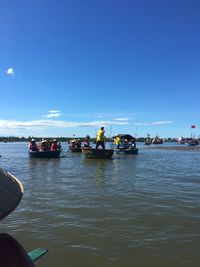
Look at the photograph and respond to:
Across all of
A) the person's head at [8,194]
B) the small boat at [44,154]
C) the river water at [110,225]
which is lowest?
the river water at [110,225]

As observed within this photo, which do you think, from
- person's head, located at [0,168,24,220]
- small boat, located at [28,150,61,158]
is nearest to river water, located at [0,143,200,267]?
person's head, located at [0,168,24,220]

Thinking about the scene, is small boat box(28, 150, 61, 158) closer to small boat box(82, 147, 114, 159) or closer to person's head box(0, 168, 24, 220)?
small boat box(82, 147, 114, 159)

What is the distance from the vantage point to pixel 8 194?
283 cm

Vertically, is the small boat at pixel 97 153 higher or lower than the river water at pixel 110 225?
higher

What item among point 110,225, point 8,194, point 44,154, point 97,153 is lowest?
point 110,225

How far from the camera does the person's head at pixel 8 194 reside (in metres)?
2.69

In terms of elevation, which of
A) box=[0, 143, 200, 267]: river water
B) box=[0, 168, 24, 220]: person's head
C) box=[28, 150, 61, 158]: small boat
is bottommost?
box=[0, 143, 200, 267]: river water

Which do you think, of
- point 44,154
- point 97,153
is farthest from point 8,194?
point 44,154

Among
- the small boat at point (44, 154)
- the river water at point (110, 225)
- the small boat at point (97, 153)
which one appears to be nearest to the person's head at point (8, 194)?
the river water at point (110, 225)

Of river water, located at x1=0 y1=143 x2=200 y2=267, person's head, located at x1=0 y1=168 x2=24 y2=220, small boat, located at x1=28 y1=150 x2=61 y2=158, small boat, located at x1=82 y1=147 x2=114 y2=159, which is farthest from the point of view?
small boat, located at x1=28 y1=150 x2=61 y2=158

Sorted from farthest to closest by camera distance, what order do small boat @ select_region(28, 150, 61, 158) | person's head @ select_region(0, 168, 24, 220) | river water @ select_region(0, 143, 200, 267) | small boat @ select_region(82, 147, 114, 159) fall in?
small boat @ select_region(28, 150, 61, 158)
small boat @ select_region(82, 147, 114, 159)
river water @ select_region(0, 143, 200, 267)
person's head @ select_region(0, 168, 24, 220)

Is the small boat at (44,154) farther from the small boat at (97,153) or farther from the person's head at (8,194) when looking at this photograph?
the person's head at (8,194)

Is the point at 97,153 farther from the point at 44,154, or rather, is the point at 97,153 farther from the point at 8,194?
the point at 8,194

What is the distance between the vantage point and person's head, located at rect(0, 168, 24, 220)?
2689 mm
